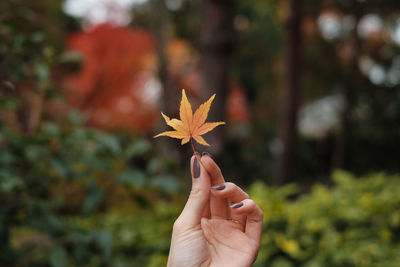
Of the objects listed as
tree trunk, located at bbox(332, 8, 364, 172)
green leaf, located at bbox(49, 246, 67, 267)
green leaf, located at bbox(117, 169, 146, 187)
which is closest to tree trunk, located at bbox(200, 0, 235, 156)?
green leaf, located at bbox(117, 169, 146, 187)

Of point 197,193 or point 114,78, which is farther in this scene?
point 114,78

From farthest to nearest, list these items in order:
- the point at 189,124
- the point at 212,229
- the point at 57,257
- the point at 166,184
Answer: the point at 166,184 < the point at 57,257 < the point at 212,229 < the point at 189,124

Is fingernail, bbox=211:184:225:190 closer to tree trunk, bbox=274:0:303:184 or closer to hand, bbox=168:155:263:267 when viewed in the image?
hand, bbox=168:155:263:267

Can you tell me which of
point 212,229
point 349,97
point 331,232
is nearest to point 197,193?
point 212,229

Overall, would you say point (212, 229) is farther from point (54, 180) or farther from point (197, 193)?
point (54, 180)

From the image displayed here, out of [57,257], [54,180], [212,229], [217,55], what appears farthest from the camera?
[217,55]

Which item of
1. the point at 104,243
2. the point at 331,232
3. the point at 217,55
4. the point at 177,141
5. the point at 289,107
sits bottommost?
the point at 177,141

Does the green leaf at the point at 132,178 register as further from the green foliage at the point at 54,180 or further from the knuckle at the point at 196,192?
the knuckle at the point at 196,192
